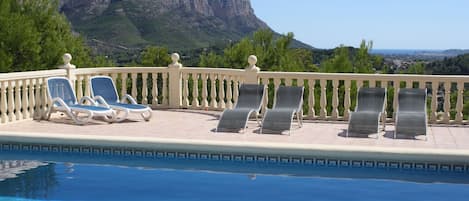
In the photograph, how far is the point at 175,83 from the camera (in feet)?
45.2

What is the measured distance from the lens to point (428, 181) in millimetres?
8062

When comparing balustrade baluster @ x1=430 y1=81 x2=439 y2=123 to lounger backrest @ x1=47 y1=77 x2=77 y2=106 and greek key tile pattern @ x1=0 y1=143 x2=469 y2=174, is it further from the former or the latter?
lounger backrest @ x1=47 y1=77 x2=77 y2=106

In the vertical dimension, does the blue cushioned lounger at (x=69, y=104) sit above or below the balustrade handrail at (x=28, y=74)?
below

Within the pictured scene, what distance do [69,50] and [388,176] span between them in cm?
1389

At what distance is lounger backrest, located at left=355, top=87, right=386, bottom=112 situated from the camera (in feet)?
34.9

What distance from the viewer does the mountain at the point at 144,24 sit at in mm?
50969

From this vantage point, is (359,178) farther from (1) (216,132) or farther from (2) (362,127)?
(1) (216,132)

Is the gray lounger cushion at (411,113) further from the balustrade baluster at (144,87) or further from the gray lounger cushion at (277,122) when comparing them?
the balustrade baluster at (144,87)

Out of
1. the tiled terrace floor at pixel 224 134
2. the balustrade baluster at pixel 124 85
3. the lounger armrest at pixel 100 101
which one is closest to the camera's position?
the tiled terrace floor at pixel 224 134

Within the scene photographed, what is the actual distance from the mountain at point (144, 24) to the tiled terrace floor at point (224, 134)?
34.1 metres

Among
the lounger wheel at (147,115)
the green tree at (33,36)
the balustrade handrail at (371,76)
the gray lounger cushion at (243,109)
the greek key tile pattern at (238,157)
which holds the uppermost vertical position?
the green tree at (33,36)

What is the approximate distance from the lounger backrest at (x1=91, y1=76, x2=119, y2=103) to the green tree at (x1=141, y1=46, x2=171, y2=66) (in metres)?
12.8

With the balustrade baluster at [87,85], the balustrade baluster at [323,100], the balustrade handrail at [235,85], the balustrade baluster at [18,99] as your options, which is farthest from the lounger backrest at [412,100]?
the balustrade baluster at [18,99]

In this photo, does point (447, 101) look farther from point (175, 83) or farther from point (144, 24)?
point (144, 24)
